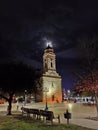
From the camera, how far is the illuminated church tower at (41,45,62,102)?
11366 cm

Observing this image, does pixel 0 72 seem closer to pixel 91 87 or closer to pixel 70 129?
pixel 91 87

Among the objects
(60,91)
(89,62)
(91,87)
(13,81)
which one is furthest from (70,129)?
(60,91)

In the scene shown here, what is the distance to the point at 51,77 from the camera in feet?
382

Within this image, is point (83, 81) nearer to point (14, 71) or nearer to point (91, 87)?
point (91, 87)

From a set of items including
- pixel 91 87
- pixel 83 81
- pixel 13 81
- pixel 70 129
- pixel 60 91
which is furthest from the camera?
pixel 60 91

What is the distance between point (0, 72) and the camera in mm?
31266

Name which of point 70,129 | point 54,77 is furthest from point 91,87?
point 54,77

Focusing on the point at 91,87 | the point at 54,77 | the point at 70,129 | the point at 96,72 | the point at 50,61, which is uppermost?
the point at 50,61

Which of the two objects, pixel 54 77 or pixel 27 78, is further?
pixel 54 77

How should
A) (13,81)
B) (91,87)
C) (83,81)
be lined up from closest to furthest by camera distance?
(91,87), (83,81), (13,81)

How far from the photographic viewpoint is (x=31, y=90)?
32719 mm

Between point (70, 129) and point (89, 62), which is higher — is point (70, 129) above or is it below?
below

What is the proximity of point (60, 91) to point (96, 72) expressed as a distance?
95.1 metres

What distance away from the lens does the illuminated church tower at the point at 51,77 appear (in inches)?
4475
